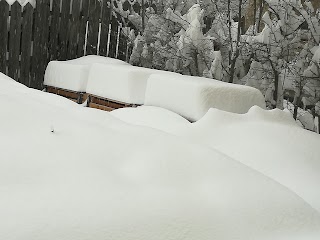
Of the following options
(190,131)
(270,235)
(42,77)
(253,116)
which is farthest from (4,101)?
(42,77)

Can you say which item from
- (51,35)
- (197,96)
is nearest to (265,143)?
(197,96)

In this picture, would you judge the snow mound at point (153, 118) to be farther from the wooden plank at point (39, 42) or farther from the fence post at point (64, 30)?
the fence post at point (64, 30)

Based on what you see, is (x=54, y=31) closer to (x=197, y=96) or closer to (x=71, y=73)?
(x=71, y=73)

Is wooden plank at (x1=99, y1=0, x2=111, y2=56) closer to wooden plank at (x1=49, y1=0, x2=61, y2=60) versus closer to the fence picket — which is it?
the fence picket

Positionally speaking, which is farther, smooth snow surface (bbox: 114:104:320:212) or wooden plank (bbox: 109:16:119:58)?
wooden plank (bbox: 109:16:119:58)

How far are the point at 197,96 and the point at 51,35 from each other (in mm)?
3671

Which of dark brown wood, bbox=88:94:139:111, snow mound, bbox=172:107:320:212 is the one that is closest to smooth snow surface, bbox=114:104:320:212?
snow mound, bbox=172:107:320:212

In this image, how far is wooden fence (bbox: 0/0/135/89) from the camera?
652 cm

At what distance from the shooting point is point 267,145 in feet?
9.61

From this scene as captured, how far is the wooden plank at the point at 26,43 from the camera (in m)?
6.57

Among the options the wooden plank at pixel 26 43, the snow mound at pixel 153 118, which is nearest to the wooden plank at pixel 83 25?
the wooden plank at pixel 26 43

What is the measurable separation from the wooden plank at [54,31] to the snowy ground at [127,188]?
4.50m

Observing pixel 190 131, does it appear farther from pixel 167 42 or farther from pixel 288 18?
pixel 167 42

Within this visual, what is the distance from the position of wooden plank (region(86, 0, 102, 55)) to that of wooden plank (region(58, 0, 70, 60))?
37 centimetres
